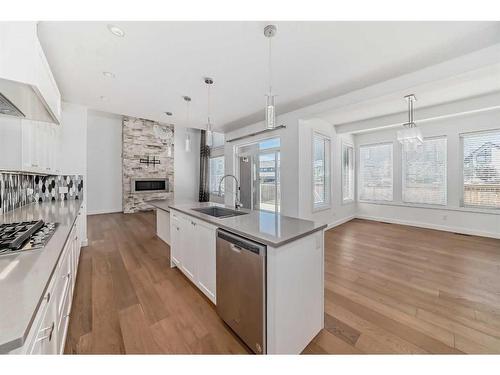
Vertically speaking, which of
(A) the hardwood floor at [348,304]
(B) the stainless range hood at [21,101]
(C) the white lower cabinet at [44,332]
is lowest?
(A) the hardwood floor at [348,304]

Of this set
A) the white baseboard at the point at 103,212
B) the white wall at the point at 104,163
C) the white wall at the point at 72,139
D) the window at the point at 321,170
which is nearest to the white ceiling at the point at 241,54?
the white wall at the point at 72,139

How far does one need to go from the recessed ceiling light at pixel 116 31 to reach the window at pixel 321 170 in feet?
12.2

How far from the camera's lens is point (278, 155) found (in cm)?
453

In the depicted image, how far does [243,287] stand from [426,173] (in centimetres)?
557

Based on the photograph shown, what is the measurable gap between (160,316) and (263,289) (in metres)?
1.20

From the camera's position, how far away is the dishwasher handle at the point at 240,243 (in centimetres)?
127

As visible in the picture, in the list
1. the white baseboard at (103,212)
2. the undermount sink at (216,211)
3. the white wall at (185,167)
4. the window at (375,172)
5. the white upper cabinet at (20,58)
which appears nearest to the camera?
the white upper cabinet at (20,58)

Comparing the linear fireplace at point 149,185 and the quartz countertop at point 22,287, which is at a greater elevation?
the linear fireplace at point 149,185

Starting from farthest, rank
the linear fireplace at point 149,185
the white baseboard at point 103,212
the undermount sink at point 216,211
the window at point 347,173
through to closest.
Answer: the linear fireplace at point 149,185 < the white baseboard at point 103,212 < the window at point 347,173 < the undermount sink at point 216,211

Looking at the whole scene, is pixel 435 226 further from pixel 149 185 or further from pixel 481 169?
pixel 149 185

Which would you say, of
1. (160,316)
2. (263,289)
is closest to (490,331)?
(263,289)

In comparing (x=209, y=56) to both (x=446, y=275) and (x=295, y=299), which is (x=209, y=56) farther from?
(x=446, y=275)

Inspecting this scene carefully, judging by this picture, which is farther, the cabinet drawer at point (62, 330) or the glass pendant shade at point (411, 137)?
the glass pendant shade at point (411, 137)

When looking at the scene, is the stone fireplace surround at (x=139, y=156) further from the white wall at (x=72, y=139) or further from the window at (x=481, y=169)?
the window at (x=481, y=169)
